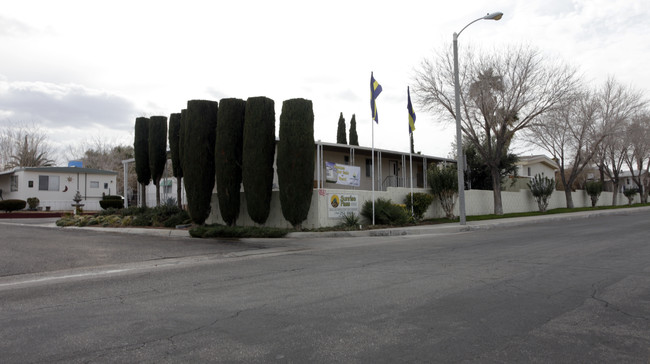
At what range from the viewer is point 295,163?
17.8 m

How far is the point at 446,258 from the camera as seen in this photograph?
979 cm

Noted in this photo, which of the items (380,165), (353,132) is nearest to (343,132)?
(353,132)

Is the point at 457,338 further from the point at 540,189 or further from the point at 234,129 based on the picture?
the point at 540,189

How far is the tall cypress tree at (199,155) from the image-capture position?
19281 mm

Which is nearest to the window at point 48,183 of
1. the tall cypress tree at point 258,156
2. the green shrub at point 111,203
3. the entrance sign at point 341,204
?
the green shrub at point 111,203

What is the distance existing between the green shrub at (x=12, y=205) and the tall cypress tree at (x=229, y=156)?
955 inches

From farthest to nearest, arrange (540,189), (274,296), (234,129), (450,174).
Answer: (540,189)
(450,174)
(234,129)
(274,296)

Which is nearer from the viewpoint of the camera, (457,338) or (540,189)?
(457,338)

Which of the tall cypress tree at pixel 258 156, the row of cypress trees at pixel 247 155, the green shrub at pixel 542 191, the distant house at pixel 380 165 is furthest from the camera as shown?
the green shrub at pixel 542 191

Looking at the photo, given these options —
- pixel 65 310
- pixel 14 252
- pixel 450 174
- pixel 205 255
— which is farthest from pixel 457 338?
pixel 450 174

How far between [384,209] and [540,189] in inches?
669

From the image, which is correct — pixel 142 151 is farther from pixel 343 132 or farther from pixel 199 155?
pixel 343 132

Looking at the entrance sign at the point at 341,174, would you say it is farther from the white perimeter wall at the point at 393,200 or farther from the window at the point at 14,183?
the window at the point at 14,183

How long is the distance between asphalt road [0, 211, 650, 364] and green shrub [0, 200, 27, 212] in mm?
28191
